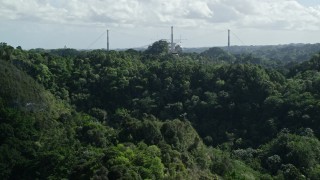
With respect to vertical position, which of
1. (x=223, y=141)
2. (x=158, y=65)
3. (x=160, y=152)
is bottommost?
(x=223, y=141)

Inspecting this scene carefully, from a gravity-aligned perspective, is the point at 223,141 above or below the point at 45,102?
below

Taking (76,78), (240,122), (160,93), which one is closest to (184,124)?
(240,122)

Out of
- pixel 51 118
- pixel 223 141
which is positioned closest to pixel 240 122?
pixel 223 141

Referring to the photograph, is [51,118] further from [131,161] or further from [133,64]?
[133,64]

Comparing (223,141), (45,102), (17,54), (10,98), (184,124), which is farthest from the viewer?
(17,54)

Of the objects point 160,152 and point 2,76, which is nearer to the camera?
point 160,152

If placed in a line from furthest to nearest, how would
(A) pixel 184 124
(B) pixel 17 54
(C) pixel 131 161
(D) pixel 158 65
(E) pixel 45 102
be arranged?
(D) pixel 158 65 → (B) pixel 17 54 → (E) pixel 45 102 → (A) pixel 184 124 → (C) pixel 131 161
